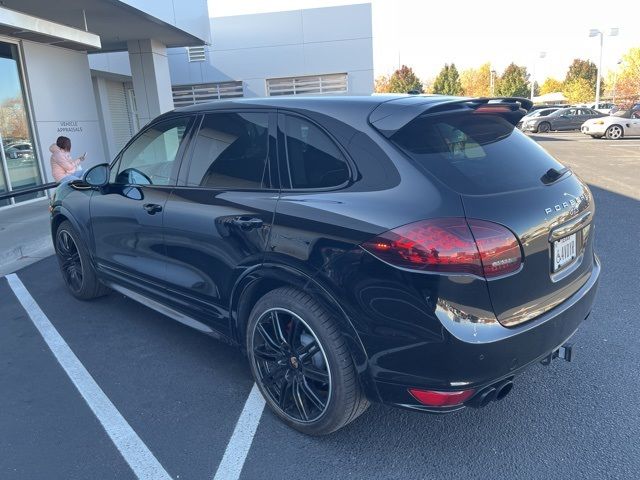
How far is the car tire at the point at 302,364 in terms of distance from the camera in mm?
2516

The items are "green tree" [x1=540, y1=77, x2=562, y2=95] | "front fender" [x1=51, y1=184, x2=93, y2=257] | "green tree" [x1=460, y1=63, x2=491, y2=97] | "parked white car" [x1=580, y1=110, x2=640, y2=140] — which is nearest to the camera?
"front fender" [x1=51, y1=184, x2=93, y2=257]

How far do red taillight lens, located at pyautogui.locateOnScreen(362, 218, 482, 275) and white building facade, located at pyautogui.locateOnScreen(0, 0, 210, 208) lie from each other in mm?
8373

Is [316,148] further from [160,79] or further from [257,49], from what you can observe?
[257,49]

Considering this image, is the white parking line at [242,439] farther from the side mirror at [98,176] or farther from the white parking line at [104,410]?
the side mirror at [98,176]

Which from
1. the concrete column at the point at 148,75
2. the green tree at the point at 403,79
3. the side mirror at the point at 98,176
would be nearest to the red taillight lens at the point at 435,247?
the side mirror at the point at 98,176

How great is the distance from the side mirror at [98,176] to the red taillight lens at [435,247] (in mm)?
2899

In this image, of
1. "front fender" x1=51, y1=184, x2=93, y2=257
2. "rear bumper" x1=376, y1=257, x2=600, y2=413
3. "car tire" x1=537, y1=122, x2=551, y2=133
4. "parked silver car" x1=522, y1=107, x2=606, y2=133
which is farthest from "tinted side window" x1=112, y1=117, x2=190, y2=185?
"car tire" x1=537, y1=122, x2=551, y2=133

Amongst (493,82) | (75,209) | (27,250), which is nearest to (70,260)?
(75,209)

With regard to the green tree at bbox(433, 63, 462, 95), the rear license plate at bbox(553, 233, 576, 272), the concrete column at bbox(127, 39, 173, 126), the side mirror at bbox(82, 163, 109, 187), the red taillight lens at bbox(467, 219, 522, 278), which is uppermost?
the green tree at bbox(433, 63, 462, 95)

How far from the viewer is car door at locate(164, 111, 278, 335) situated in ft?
9.50

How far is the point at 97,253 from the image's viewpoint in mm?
4430

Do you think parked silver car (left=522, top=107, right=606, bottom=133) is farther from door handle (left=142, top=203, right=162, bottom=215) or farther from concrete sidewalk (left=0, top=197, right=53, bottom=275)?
door handle (left=142, top=203, right=162, bottom=215)

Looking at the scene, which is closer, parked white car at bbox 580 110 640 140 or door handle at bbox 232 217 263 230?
door handle at bbox 232 217 263 230

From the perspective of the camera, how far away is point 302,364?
2729 millimetres
